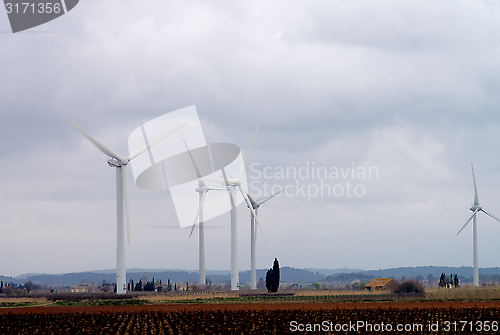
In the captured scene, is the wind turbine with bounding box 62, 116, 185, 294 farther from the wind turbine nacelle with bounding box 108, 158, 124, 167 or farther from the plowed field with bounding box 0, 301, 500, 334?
the plowed field with bounding box 0, 301, 500, 334

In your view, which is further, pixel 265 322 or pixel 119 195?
pixel 119 195

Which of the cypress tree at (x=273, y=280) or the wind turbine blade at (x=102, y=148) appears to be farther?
the cypress tree at (x=273, y=280)

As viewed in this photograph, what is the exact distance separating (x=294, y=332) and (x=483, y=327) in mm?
15856

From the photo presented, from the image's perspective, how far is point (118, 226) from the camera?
94938 mm

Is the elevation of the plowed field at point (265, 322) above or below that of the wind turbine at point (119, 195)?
below

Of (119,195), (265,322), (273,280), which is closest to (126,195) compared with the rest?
(119,195)

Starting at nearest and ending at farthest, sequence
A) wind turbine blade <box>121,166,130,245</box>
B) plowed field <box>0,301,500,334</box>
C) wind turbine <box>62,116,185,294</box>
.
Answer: plowed field <box>0,301,500,334</box> < wind turbine blade <box>121,166,130,245</box> < wind turbine <box>62,116,185,294</box>

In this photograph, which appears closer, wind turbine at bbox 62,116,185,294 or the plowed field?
the plowed field

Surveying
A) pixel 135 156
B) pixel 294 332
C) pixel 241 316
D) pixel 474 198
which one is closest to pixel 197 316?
pixel 241 316

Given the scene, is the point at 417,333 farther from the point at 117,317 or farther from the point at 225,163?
the point at 225,163

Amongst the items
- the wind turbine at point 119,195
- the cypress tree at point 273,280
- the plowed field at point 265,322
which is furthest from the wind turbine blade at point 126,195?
the cypress tree at point 273,280

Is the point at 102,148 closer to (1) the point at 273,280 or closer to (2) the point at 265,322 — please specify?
(1) the point at 273,280

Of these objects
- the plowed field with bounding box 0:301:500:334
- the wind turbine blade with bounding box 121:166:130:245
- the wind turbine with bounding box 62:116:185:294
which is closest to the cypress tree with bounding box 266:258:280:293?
the wind turbine with bounding box 62:116:185:294

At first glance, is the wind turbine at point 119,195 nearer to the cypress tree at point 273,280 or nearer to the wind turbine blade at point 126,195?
the wind turbine blade at point 126,195
